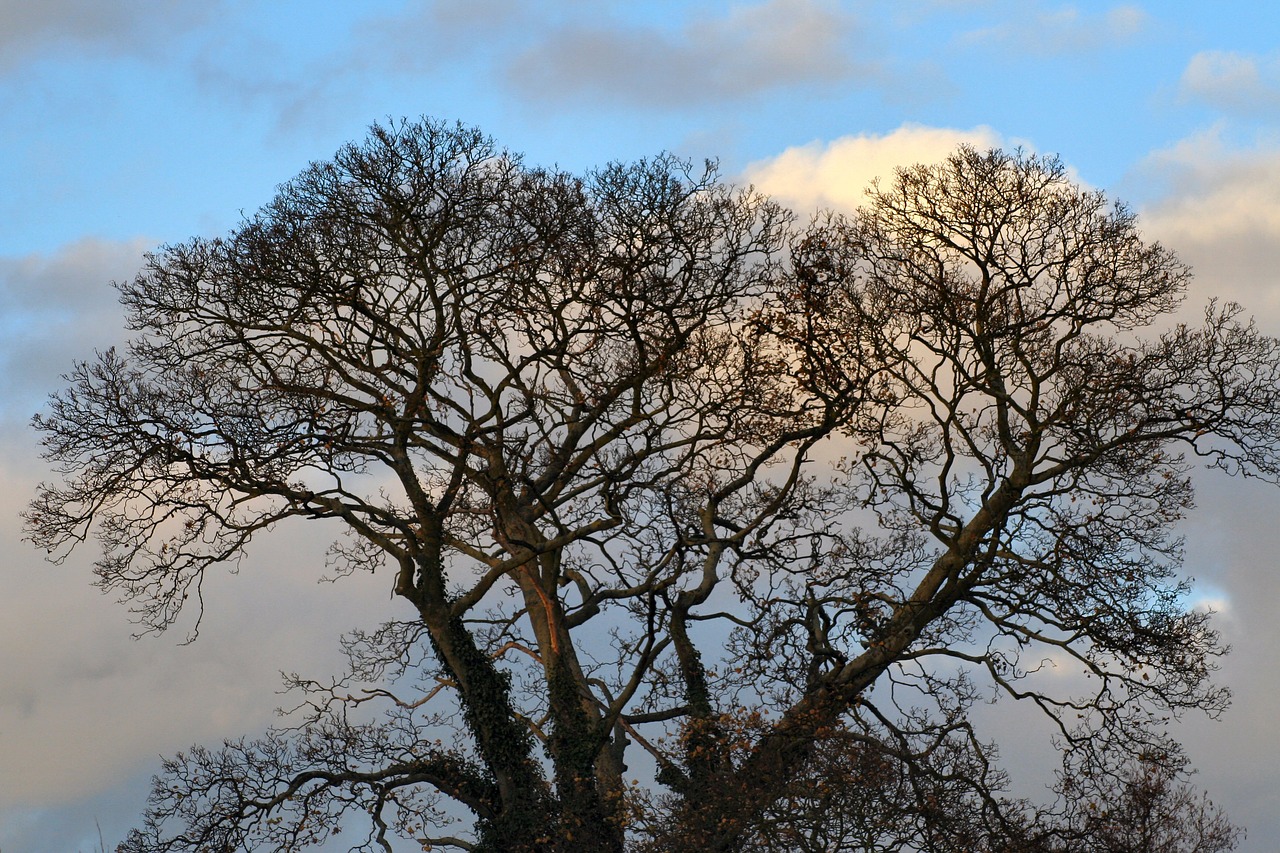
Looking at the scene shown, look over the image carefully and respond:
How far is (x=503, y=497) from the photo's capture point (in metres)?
19.3

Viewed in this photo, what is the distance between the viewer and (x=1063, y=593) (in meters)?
17.5

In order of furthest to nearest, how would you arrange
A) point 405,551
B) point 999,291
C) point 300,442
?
1. point 405,551
2. point 999,291
3. point 300,442

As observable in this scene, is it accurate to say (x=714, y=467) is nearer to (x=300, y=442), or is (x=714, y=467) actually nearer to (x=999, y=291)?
(x=999, y=291)

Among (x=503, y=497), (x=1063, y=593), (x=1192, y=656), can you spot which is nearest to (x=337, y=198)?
(x=503, y=497)

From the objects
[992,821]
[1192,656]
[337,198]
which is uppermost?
[337,198]

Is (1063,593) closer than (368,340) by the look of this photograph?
Yes

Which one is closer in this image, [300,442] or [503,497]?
[300,442]

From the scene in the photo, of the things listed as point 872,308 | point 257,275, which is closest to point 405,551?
point 257,275

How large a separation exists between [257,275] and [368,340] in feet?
6.01

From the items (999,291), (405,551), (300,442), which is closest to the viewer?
(300,442)

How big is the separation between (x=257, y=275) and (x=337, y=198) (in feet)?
5.03

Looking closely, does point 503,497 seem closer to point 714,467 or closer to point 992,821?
point 714,467

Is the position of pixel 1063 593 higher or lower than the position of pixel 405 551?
lower

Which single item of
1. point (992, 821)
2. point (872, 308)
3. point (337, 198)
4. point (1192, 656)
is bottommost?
point (992, 821)
